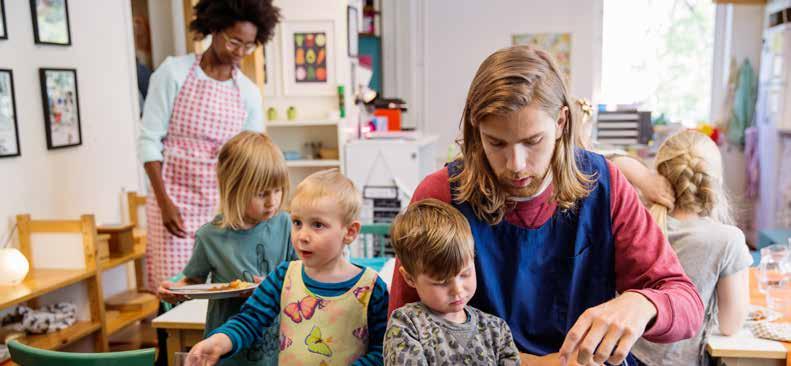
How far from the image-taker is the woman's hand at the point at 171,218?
2400mm

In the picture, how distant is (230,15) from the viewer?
7.93 ft

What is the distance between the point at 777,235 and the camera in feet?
13.9

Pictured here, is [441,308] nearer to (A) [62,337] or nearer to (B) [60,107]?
(A) [62,337]

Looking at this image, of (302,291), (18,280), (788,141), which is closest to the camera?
(302,291)

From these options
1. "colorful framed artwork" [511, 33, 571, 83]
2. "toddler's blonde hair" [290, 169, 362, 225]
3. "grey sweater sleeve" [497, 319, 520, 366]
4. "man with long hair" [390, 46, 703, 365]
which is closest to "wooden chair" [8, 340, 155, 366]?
"toddler's blonde hair" [290, 169, 362, 225]

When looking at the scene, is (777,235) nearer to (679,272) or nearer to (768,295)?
(768,295)

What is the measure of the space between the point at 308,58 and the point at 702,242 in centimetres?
286

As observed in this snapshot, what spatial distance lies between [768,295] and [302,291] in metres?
1.43

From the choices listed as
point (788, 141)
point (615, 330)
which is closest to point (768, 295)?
point (615, 330)

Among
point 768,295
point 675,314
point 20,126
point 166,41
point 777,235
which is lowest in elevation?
point 777,235

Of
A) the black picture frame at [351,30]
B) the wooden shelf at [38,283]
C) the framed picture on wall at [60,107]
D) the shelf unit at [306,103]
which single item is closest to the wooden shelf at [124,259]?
the wooden shelf at [38,283]

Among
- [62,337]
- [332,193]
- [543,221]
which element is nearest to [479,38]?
[62,337]

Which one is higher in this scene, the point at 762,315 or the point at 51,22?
the point at 51,22

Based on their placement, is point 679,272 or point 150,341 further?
point 150,341
